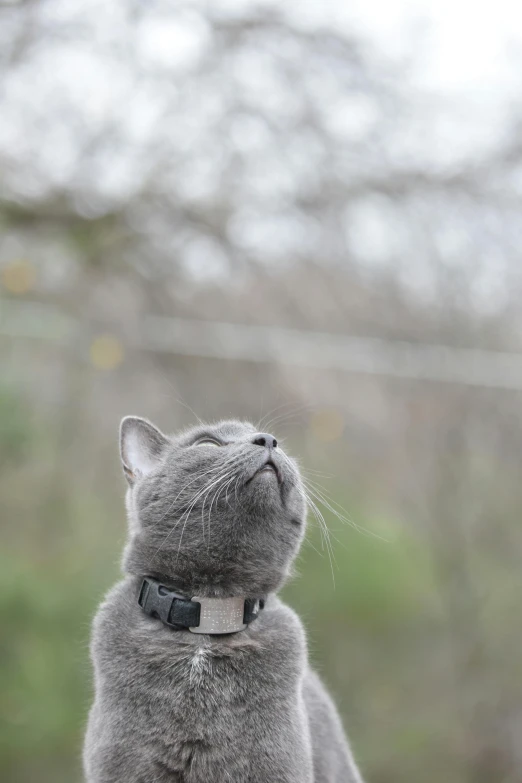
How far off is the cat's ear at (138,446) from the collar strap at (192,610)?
271mm

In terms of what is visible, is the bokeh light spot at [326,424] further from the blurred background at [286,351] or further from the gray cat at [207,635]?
the gray cat at [207,635]

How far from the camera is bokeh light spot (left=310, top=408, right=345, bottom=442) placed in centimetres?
402

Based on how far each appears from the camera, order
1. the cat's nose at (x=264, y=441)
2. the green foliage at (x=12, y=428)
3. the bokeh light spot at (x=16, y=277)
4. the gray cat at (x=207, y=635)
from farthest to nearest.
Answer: the bokeh light spot at (x=16, y=277), the green foliage at (x=12, y=428), the cat's nose at (x=264, y=441), the gray cat at (x=207, y=635)

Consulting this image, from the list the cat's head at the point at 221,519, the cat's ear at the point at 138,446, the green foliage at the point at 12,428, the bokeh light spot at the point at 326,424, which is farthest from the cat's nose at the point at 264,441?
the bokeh light spot at the point at 326,424

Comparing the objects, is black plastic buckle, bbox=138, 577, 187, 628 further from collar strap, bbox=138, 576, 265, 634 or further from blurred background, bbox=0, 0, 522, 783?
blurred background, bbox=0, 0, 522, 783

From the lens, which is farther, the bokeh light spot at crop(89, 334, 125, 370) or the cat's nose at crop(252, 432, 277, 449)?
the bokeh light spot at crop(89, 334, 125, 370)

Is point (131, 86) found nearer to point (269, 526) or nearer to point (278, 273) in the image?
point (278, 273)

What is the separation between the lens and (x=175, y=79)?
12.4 ft

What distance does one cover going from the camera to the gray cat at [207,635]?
4.90ft

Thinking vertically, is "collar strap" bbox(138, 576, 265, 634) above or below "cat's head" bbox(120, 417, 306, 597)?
below

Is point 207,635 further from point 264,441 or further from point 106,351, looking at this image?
point 106,351

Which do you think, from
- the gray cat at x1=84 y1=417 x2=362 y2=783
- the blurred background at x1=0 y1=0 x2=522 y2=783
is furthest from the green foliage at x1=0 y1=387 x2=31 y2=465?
the gray cat at x1=84 y1=417 x2=362 y2=783

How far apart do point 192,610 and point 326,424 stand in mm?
Result: 2560

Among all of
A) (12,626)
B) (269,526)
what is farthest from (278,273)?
(269,526)
